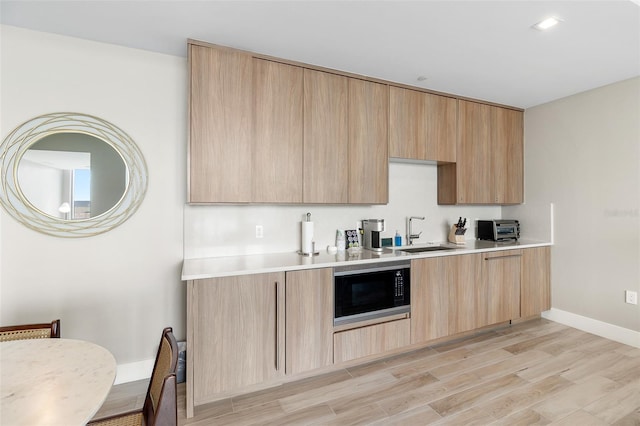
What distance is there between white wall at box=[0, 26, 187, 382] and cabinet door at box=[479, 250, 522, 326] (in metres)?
2.89

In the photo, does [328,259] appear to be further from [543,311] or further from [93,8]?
[543,311]

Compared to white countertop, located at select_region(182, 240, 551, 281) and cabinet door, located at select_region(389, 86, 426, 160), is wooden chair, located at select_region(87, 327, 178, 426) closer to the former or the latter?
white countertop, located at select_region(182, 240, 551, 281)

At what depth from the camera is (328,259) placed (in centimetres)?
250

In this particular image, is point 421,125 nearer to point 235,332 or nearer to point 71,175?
point 235,332

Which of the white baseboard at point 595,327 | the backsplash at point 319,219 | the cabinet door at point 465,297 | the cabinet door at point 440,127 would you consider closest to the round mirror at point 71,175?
the backsplash at point 319,219

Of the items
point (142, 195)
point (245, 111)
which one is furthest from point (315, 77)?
point (142, 195)

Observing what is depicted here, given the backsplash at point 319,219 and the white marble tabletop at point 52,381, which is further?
the backsplash at point 319,219

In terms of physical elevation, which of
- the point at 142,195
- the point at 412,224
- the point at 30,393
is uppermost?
the point at 142,195

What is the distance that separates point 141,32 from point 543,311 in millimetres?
4755

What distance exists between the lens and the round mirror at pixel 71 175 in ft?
6.82

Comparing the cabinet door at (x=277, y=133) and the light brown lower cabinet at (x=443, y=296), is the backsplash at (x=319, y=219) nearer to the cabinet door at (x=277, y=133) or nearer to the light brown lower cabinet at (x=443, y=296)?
the cabinet door at (x=277, y=133)

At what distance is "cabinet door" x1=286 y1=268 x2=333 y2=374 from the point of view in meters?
2.23

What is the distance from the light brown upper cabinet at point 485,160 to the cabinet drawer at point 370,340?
5.18 ft

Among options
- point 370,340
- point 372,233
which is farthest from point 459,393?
point 372,233
